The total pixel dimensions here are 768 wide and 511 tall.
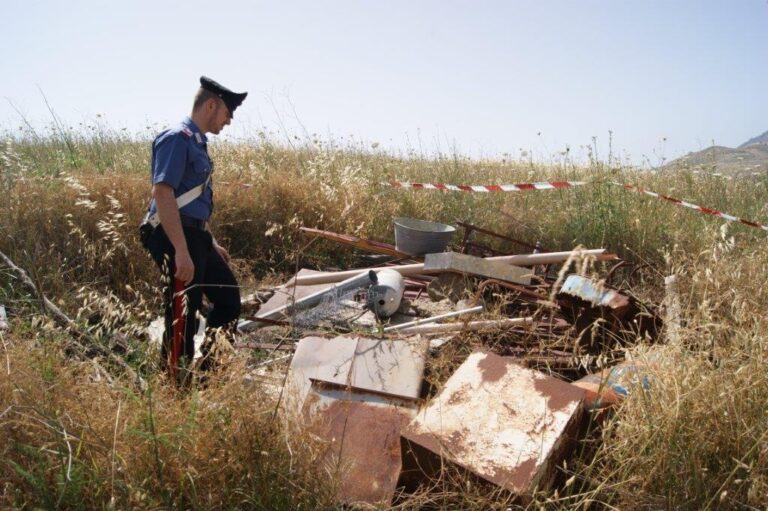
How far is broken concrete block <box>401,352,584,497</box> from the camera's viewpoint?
2164 millimetres

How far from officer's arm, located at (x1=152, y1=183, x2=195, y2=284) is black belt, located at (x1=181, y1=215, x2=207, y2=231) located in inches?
6.8

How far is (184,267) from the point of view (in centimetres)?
318

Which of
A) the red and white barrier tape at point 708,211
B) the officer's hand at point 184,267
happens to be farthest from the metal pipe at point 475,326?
the red and white barrier tape at point 708,211

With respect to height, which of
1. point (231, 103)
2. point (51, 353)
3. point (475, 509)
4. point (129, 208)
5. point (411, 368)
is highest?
point (231, 103)

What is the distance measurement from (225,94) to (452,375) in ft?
7.42

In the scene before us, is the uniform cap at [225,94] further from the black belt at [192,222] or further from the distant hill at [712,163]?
the distant hill at [712,163]

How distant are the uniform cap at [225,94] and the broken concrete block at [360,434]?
188 centimetres

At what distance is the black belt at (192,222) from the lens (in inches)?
133

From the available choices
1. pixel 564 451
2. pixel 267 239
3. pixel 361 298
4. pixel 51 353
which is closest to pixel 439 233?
pixel 361 298

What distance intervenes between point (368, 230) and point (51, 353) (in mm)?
4422

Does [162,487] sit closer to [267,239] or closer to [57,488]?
[57,488]

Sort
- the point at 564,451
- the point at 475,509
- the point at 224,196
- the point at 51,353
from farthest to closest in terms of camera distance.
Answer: the point at 224,196 < the point at 51,353 < the point at 564,451 < the point at 475,509

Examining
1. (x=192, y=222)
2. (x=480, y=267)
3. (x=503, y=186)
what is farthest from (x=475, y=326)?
(x=503, y=186)

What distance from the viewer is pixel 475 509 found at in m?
2.10
